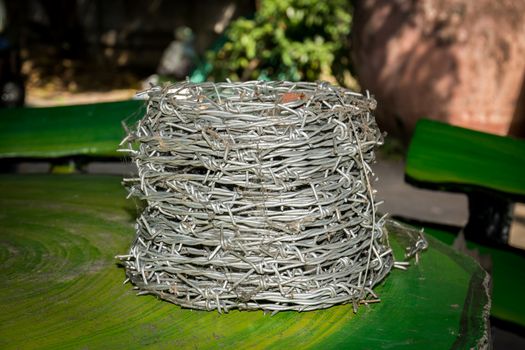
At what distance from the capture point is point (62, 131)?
110 inches

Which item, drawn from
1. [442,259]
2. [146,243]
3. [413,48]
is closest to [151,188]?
[146,243]

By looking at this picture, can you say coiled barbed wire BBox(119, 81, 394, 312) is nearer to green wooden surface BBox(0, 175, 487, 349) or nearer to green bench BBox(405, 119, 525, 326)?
green wooden surface BBox(0, 175, 487, 349)

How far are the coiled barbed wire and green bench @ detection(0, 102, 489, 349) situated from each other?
0.16 feet

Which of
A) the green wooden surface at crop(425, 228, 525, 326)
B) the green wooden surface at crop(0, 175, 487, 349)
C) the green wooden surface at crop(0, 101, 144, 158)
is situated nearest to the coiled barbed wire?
the green wooden surface at crop(0, 175, 487, 349)

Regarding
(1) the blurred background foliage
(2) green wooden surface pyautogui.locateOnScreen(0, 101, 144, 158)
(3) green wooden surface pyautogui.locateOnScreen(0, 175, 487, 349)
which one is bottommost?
(3) green wooden surface pyautogui.locateOnScreen(0, 175, 487, 349)

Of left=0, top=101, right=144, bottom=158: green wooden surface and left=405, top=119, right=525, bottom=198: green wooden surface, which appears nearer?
left=405, top=119, right=525, bottom=198: green wooden surface

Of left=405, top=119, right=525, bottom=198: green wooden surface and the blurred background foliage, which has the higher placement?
the blurred background foliage

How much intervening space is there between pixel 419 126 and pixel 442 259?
935 mm

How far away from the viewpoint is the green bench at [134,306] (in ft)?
4.39

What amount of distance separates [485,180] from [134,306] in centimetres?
135

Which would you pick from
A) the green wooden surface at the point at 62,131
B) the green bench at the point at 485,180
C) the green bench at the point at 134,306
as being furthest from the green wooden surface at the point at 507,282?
the green wooden surface at the point at 62,131

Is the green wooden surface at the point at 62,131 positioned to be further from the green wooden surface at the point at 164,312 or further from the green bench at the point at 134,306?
the green wooden surface at the point at 164,312

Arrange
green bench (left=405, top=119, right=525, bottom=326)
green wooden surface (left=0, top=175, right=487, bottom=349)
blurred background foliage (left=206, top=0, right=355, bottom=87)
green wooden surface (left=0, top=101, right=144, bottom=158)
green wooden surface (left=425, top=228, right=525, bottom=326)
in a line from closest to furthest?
green wooden surface (left=0, top=175, right=487, bottom=349)
green wooden surface (left=425, top=228, right=525, bottom=326)
green bench (left=405, top=119, right=525, bottom=326)
green wooden surface (left=0, top=101, right=144, bottom=158)
blurred background foliage (left=206, top=0, right=355, bottom=87)

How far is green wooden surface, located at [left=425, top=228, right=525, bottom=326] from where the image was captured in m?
2.12
